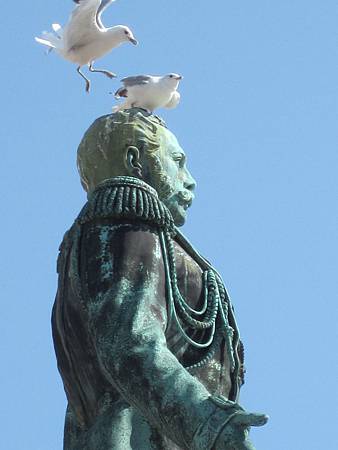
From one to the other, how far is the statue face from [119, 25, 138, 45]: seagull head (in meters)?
4.86

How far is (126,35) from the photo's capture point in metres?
17.1

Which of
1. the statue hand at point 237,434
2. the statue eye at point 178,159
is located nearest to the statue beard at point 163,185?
the statue eye at point 178,159

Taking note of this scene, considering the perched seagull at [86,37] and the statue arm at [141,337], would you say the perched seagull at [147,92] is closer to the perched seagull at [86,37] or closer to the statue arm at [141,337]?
the perched seagull at [86,37]

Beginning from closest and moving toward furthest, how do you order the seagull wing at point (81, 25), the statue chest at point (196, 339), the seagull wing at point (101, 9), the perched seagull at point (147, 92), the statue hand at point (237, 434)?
the statue hand at point (237, 434), the statue chest at point (196, 339), the perched seagull at point (147, 92), the seagull wing at point (81, 25), the seagull wing at point (101, 9)

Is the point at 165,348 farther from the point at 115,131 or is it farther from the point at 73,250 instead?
the point at 115,131

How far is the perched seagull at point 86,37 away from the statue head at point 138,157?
2.92m

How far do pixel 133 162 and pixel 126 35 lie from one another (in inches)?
225

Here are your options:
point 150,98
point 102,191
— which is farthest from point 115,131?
point 150,98

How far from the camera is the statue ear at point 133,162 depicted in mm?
11508

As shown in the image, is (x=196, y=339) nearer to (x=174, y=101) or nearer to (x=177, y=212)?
(x=177, y=212)

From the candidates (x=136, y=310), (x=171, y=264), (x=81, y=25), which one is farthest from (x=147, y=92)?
(x=136, y=310)

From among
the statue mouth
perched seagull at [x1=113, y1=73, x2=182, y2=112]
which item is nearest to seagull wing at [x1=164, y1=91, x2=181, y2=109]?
perched seagull at [x1=113, y1=73, x2=182, y2=112]

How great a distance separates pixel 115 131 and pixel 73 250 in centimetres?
86

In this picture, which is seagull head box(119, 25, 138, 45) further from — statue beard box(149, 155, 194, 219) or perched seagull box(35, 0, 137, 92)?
statue beard box(149, 155, 194, 219)
